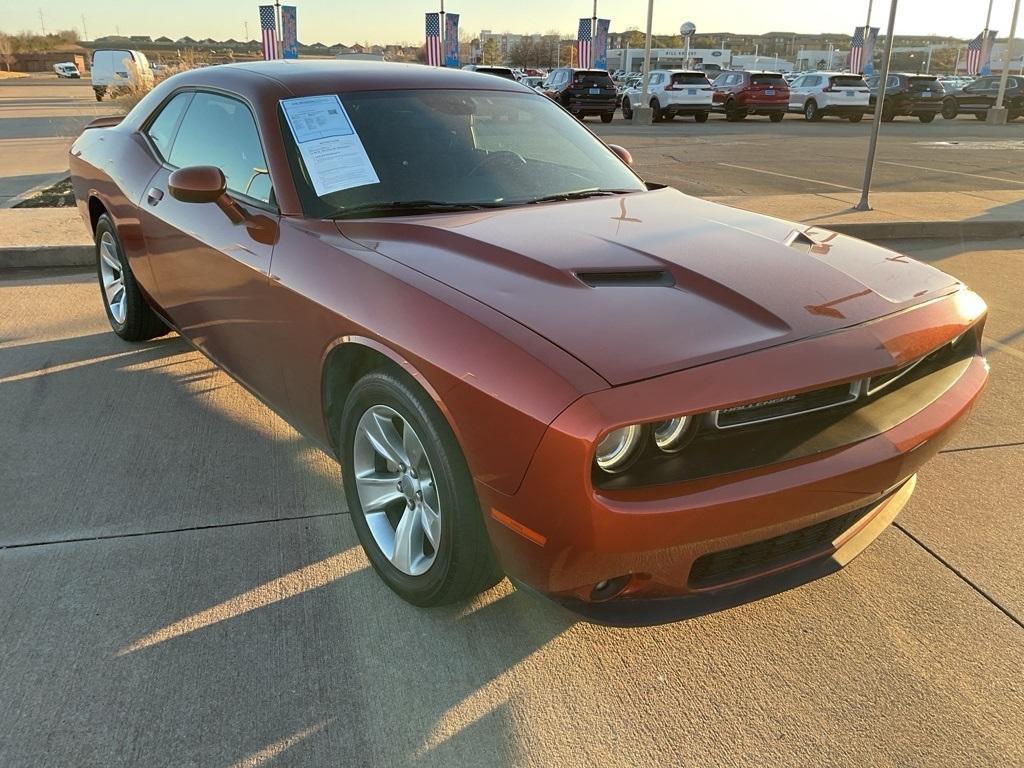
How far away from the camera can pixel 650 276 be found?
2504 mm

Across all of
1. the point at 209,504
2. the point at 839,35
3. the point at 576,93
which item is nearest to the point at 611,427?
the point at 209,504

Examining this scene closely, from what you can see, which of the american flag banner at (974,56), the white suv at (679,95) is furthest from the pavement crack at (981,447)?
the american flag banner at (974,56)

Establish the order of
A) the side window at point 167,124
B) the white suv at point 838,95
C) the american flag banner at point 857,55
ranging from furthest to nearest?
the american flag banner at point 857,55 → the white suv at point 838,95 → the side window at point 167,124

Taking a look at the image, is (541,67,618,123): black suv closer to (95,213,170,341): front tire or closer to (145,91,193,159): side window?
(95,213,170,341): front tire

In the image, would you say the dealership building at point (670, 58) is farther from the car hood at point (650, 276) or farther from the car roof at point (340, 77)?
the car hood at point (650, 276)

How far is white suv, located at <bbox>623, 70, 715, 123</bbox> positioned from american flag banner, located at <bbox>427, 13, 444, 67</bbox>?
39.8 feet

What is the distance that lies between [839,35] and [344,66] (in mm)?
192082

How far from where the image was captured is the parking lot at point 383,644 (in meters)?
2.15

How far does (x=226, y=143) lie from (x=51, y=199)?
6.97 meters

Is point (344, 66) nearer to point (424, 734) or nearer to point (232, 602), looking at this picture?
→ point (232, 602)

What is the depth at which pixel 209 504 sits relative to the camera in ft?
10.7

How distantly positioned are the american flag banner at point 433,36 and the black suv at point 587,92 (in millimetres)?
11995

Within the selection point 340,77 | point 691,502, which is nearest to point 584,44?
point 340,77

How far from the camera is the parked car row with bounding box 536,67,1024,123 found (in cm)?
2548
